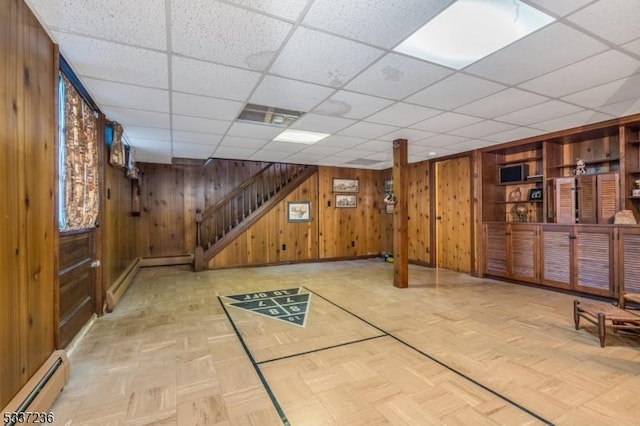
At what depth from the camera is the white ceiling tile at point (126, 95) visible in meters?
2.69

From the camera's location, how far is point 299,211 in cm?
716

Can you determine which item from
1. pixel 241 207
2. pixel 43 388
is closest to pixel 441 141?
pixel 241 207

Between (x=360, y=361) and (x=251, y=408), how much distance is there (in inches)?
36.3

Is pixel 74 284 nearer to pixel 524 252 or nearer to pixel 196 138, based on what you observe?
pixel 196 138

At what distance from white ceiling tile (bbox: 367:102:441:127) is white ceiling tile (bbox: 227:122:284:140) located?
54.4 inches

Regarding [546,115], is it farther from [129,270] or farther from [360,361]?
[129,270]

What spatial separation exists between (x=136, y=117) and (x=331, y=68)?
263 centimetres

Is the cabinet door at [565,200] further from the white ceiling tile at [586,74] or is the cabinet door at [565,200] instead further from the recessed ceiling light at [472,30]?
the recessed ceiling light at [472,30]

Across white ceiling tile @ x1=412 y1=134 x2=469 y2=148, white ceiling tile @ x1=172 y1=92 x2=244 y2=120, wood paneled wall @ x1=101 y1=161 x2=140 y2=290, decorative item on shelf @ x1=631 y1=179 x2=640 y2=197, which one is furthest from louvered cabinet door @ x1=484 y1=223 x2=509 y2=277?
wood paneled wall @ x1=101 y1=161 x2=140 y2=290

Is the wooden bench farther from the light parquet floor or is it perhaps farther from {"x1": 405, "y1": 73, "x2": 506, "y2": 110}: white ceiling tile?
{"x1": 405, "y1": 73, "x2": 506, "y2": 110}: white ceiling tile

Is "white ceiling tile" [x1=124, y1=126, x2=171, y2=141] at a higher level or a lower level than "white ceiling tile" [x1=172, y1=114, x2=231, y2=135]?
higher

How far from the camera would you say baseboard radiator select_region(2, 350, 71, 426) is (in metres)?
1.52

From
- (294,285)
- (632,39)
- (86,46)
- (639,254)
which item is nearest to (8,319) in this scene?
(86,46)

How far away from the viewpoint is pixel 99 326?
309cm
